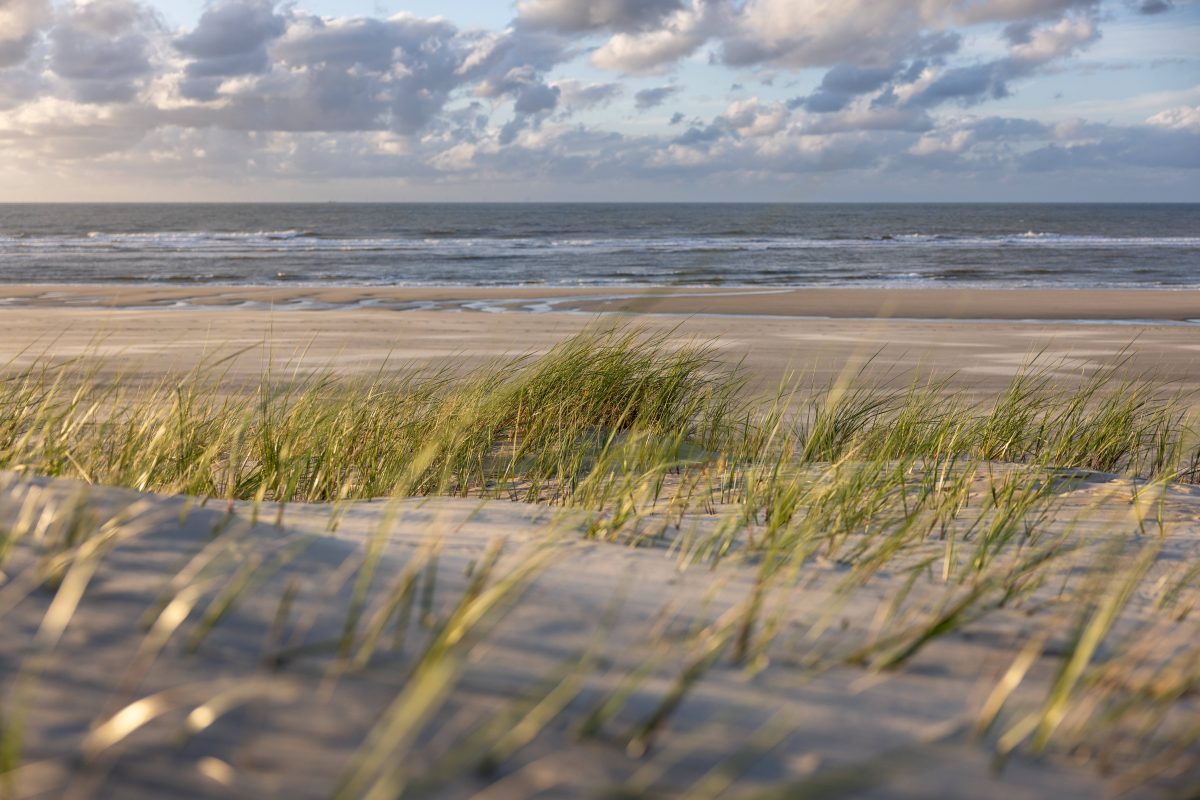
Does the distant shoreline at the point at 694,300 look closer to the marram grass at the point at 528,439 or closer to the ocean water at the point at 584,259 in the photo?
the ocean water at the point at 584,259

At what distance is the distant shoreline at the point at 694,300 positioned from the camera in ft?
51.8

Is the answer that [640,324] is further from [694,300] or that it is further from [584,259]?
[584,259]

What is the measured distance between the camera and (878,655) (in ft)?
5.54

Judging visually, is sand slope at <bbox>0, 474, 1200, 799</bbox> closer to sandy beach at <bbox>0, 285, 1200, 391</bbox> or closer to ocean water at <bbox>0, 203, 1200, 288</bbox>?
sandy beach at <bbox>0, 285, 1200, 391</bbox>

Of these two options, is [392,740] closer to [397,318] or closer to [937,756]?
[937,756]

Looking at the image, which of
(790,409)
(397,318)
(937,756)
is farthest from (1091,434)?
(397,318)

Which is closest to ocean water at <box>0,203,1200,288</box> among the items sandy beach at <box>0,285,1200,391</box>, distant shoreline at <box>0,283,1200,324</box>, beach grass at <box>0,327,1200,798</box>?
distant shoreline at <box>0,283,1200,324</box>

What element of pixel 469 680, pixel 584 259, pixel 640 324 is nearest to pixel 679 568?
pixel 469 680

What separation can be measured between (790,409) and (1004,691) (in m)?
5.51

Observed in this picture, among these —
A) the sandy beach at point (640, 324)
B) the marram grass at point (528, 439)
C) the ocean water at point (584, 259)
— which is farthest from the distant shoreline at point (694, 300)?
the marram grass at point (528, 439)

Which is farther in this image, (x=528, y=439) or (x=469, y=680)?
(x=528, y=439)

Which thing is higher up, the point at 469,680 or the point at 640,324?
the point at 469,680

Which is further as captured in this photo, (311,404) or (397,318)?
(397,318)

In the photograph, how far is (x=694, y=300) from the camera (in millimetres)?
17859
